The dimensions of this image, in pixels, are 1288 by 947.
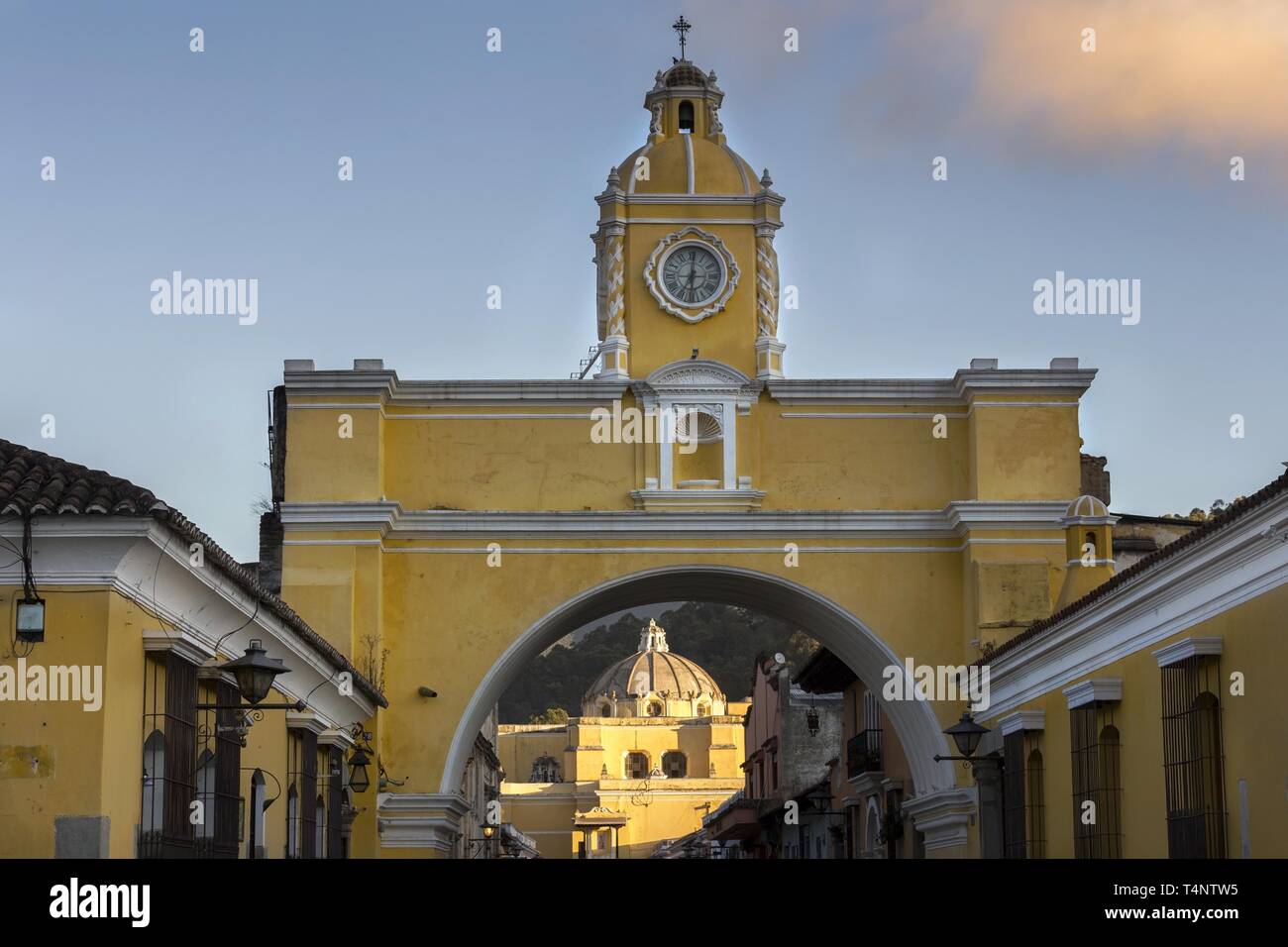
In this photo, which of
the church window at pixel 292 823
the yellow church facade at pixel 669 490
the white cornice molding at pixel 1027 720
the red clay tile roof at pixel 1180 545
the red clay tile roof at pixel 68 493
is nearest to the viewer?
the red clay tile roof at pixel 68 493

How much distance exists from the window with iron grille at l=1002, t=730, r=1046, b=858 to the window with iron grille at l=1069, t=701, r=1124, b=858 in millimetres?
1766

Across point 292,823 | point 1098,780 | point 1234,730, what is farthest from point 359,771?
point 1234,730

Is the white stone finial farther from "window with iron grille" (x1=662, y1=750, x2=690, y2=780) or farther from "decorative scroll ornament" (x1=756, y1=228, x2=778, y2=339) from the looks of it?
"decorative scroll ornament" (x1=756, y1=228, x2=778, y2=339)

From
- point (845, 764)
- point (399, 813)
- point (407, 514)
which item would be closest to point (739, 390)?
point (407, 514)

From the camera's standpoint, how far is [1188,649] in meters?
13.6

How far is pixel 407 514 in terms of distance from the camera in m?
23.2

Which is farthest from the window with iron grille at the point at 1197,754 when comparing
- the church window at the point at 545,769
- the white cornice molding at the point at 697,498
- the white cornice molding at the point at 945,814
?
the church window at the point at 545,769

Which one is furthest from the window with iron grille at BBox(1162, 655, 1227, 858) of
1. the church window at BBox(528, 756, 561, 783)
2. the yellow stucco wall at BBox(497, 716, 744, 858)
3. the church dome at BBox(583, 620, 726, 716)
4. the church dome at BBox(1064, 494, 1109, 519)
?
the church dome at BBox(583, 620, 726, 716)

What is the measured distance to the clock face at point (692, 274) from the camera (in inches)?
938

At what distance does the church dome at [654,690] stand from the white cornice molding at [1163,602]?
233ft

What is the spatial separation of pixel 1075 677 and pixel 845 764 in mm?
14859

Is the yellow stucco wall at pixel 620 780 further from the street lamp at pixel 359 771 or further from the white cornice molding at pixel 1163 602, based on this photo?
the white cornice molding at pixel 1163 602

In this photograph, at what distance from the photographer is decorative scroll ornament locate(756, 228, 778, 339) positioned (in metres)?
23.8

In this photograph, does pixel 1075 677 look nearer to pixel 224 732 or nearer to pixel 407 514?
pixel 224 732
